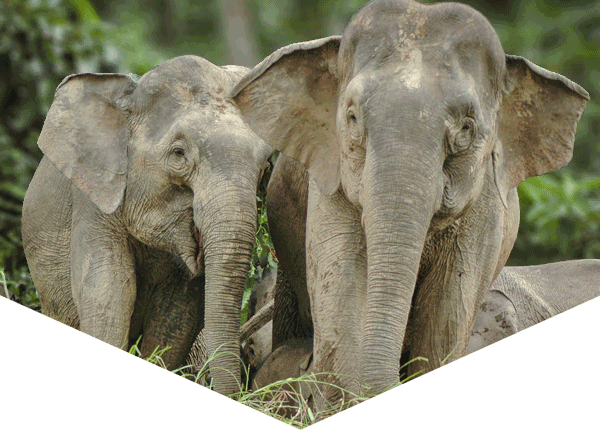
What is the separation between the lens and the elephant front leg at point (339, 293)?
4266 millimetres

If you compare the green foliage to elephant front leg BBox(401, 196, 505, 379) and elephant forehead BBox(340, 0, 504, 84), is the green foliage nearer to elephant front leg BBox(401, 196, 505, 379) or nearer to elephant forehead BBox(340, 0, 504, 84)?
elephant front leg BBox(401, 196, 505, 379)

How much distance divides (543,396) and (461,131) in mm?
811

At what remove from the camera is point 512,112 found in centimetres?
432

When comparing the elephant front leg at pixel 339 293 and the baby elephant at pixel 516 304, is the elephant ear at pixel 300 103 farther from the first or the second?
the baby elephant at pixel 516 304

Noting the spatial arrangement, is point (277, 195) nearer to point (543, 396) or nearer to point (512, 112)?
point (512, 112)

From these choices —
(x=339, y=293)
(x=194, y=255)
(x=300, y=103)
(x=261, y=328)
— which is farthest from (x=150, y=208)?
(x=261, y=328)

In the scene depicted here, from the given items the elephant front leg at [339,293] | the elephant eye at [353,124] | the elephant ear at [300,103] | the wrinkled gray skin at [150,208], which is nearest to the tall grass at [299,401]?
the elephant front leg at [339,293]

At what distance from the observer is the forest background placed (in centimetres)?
745

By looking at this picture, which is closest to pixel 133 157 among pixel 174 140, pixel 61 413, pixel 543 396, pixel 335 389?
pixel 174 140

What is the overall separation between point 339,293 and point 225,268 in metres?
0.46

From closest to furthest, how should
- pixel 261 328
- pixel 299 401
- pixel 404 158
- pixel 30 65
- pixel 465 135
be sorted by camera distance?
pixel 404 158 → pixel 465 135 → pixel 299 401 → pixel 261 328 → pixel 30 65

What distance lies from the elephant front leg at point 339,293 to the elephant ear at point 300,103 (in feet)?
0.35

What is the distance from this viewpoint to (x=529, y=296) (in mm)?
5543

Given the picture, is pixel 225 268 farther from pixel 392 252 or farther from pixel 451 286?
pixel 392 252
